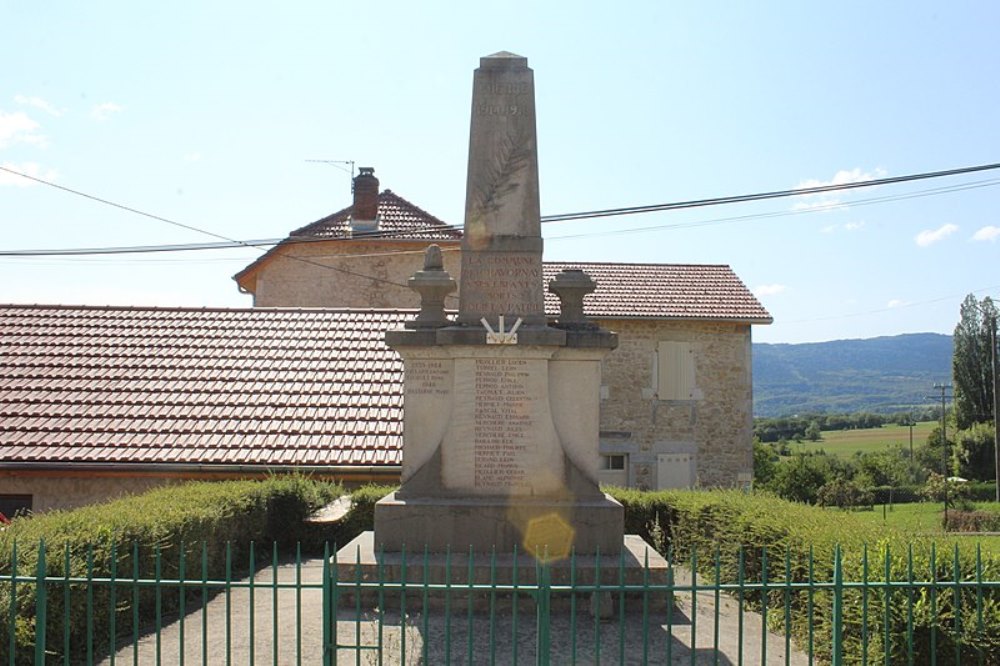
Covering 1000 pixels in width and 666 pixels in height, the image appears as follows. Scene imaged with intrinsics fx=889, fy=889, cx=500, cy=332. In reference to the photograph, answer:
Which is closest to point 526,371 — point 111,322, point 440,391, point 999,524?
point 440,391

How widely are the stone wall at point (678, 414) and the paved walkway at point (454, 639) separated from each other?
13668 mm

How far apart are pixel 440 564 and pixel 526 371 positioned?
1.91 meters

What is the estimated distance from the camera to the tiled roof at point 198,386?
476 inches

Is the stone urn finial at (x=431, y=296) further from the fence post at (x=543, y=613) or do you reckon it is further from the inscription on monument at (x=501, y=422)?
the fence post at (x=543, y=613)

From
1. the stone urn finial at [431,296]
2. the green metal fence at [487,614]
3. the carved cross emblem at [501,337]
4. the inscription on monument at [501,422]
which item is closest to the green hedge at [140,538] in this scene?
the green metal fence at [487,614]

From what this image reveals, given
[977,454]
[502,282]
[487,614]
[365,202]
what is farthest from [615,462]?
[977,454]

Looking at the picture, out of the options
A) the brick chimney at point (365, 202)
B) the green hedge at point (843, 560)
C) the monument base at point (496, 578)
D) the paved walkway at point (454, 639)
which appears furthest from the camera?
the brick chimney at point (365, 202)

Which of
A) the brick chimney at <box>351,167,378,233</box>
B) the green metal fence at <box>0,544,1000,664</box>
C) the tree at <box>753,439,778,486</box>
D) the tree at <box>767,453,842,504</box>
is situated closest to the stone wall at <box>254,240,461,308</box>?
the brick chimney at <box>351,167,378,233</box>

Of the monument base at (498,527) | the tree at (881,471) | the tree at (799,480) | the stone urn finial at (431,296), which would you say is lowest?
the tree at (881,471)

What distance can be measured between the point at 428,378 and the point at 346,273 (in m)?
13.7

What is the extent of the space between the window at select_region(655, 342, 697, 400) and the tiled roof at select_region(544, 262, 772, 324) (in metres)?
0.80

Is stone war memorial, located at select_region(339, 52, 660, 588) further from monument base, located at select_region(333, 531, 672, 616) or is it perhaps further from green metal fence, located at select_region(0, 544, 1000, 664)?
green metal fence, located at select_region(0, 544, 1000, 664)

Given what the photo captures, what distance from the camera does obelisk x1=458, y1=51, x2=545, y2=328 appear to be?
8430 mm

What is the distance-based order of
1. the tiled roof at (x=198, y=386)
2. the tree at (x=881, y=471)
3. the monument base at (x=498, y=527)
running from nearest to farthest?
the monument base at (x=498, y=527) → the tiled roof at (x=198, y=386) → the tree at (x=881, y=471)
